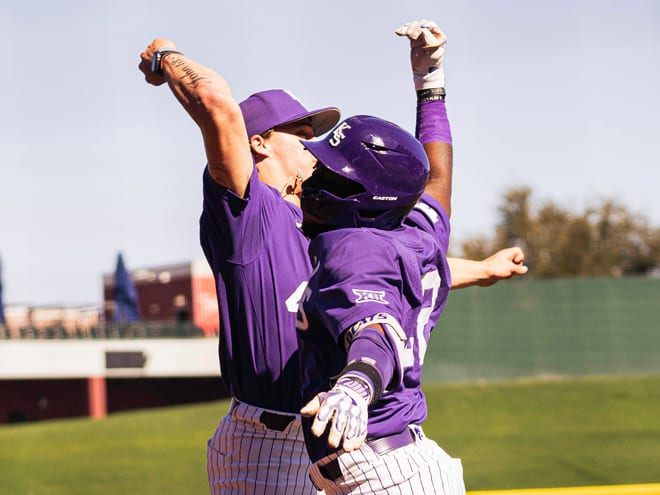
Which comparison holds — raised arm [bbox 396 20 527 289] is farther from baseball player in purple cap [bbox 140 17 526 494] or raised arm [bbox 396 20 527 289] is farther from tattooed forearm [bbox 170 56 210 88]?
tattooed forearm [bbox 170 56 210 88]

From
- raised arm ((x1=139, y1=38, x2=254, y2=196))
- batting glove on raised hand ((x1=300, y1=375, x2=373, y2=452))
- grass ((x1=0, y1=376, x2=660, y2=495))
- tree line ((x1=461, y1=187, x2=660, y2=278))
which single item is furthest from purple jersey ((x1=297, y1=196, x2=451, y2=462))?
tree line ((x1=461, y1=187, x2=660, y2=278))

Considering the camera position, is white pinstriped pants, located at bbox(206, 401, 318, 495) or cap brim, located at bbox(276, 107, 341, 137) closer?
white pinstriped pants, located at bbox(206, 401, 318, 495)

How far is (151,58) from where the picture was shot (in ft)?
11.4

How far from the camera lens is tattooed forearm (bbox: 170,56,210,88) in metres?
3.08

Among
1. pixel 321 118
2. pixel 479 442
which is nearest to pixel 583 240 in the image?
pixel 479 442

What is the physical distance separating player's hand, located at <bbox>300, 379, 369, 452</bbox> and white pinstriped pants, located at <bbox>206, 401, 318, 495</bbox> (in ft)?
4.04

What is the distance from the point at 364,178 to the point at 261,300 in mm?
808

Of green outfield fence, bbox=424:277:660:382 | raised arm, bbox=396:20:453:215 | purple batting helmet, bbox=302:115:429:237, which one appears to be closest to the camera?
purple batting helmet, bbox=302:115:429:237

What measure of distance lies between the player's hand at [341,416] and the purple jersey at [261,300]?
3.92 feet

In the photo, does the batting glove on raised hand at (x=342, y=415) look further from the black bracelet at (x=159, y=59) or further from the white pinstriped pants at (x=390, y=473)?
the black bracelet at (x=159, y=59)

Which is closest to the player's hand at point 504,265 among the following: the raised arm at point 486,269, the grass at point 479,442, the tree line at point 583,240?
A: the raised arm at point 486,269

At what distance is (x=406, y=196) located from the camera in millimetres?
2791

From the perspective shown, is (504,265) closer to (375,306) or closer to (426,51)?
(426,51)

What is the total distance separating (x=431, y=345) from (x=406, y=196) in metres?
23.6
